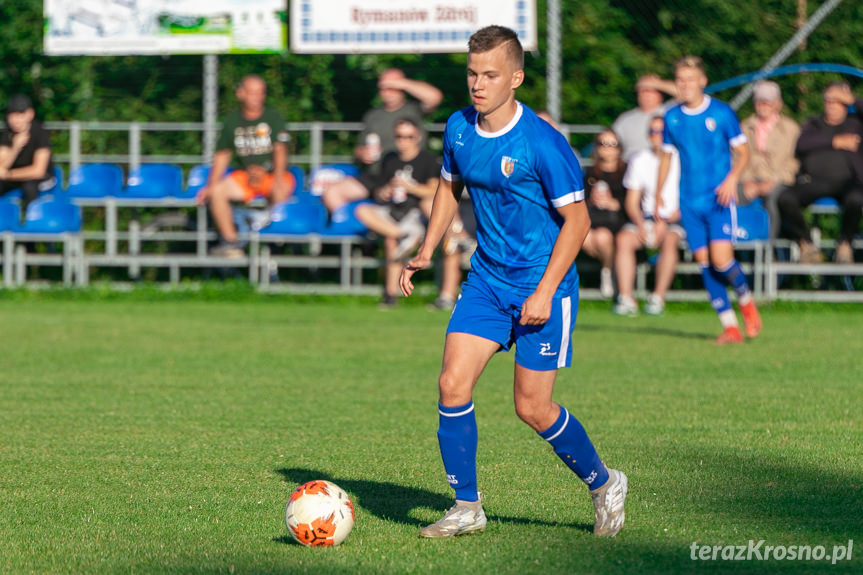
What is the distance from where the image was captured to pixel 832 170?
14.3 m

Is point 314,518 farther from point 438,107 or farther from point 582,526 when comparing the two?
point 438,107

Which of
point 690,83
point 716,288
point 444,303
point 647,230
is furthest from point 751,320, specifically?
point 444,303

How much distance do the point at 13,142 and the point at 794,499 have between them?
12.9m

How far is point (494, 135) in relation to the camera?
486 cm

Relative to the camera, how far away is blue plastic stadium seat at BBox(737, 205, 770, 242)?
47.8 ft

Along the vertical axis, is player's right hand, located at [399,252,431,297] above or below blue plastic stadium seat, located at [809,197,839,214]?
below

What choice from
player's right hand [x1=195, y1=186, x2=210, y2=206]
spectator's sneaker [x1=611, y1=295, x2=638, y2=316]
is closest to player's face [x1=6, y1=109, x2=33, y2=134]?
player's right hand [x1=195, y1=186, x2=210, y2=206]

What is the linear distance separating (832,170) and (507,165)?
1037 cm

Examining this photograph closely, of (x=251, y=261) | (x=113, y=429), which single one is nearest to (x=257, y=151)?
(x=251, y=261)

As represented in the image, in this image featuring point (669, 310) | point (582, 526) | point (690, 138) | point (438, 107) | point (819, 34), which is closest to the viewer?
point (582, 526)

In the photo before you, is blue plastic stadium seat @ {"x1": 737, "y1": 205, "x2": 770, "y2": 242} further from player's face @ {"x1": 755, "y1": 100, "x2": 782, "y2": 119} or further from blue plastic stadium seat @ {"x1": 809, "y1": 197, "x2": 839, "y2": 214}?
player's face @ {"x1": 755, "y1": 100, "x2": 782, "y2": 119}

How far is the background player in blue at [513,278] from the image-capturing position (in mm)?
4766

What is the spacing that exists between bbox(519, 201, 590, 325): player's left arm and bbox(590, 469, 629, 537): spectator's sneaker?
0.70 meters

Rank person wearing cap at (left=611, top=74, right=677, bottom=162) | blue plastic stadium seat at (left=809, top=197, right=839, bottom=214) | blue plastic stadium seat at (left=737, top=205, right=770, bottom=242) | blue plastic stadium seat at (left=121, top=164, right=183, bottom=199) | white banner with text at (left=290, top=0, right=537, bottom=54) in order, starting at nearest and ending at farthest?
blue plastic stadium seat at (left=737, top=205, right=770, bottom=242)
blue plastic stadium seat at (left=809, top=197, right=839, bottom=214)
person wearing cap at (left=611, top=74, right=677, bottom=162)
white banner with text at (left=290, top=0, right=537, bottom=54)
blue plastic stadium seat at (left=121, top=164, right=183, bottom=199)
